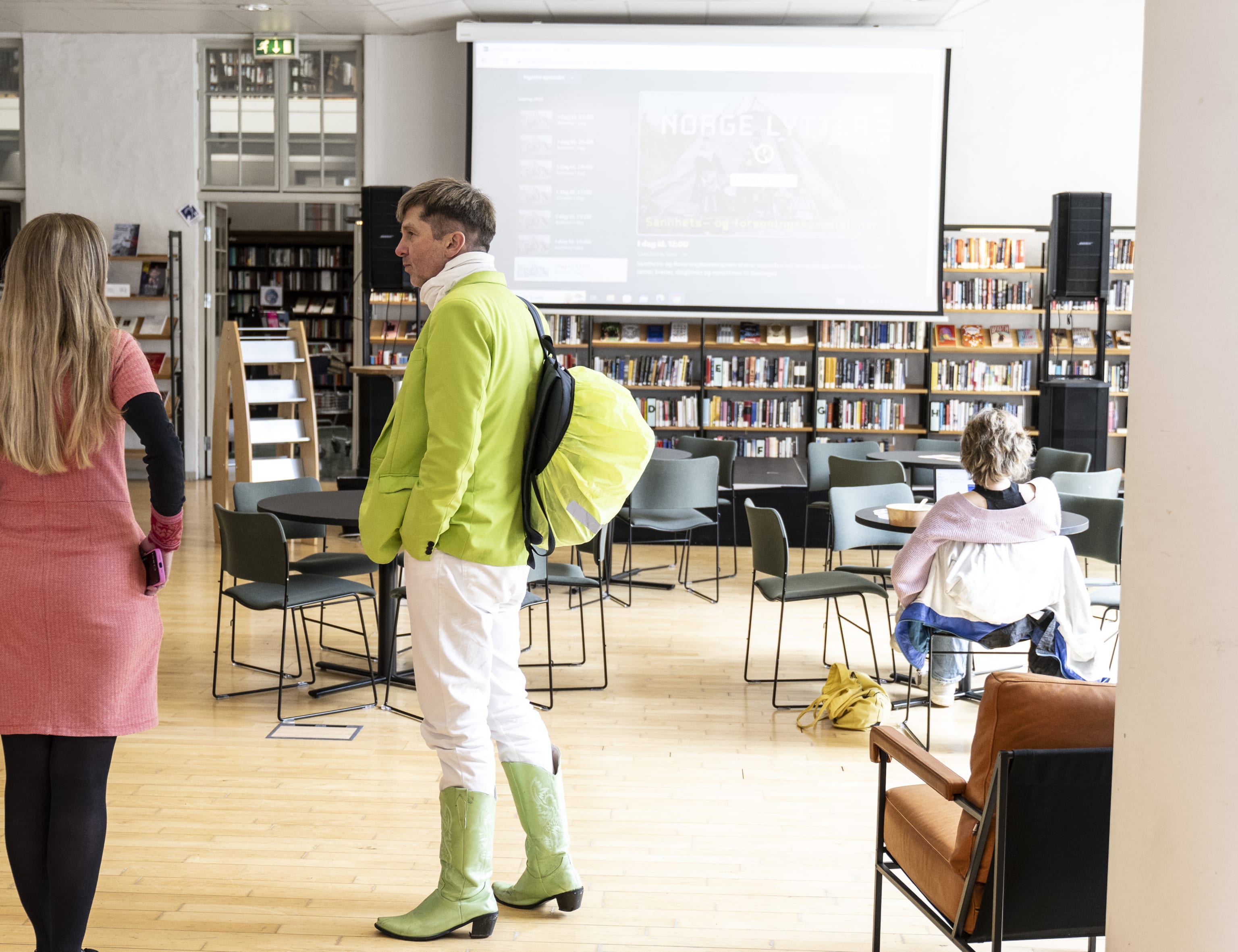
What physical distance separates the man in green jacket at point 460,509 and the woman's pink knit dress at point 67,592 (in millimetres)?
528

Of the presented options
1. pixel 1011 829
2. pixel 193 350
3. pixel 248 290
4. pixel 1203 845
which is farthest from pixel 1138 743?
pixel 248 290

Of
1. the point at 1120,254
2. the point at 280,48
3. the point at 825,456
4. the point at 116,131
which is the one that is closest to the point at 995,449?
the point at 825,456

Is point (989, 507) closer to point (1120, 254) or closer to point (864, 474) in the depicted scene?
point (864, 474)

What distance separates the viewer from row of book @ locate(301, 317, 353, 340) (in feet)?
47.0

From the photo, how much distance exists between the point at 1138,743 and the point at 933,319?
7493mm

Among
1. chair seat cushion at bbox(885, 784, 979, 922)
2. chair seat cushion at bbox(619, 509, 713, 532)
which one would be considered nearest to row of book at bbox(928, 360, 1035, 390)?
chair seat cushion at bbox(619, 509, 713, 532)

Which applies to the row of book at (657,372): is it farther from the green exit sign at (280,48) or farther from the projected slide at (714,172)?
the green exit sign at (280,48)

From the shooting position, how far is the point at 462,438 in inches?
92.0

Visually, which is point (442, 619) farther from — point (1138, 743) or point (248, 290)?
point (248, 290)

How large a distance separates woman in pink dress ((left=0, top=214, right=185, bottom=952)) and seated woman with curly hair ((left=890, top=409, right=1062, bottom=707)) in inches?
101

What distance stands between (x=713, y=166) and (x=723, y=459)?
9.04 ft

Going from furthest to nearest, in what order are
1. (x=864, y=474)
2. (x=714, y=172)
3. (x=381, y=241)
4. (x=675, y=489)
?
(x=714, y=172)
(x=381, y=241)
(x=864, y=474)
(x=675, y=489)

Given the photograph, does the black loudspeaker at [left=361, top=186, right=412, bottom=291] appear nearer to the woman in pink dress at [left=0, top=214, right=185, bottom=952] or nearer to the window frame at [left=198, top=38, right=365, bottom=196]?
the window frame at [left=198, top=38, right=365, bottom=196]

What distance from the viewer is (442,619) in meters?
2.42
